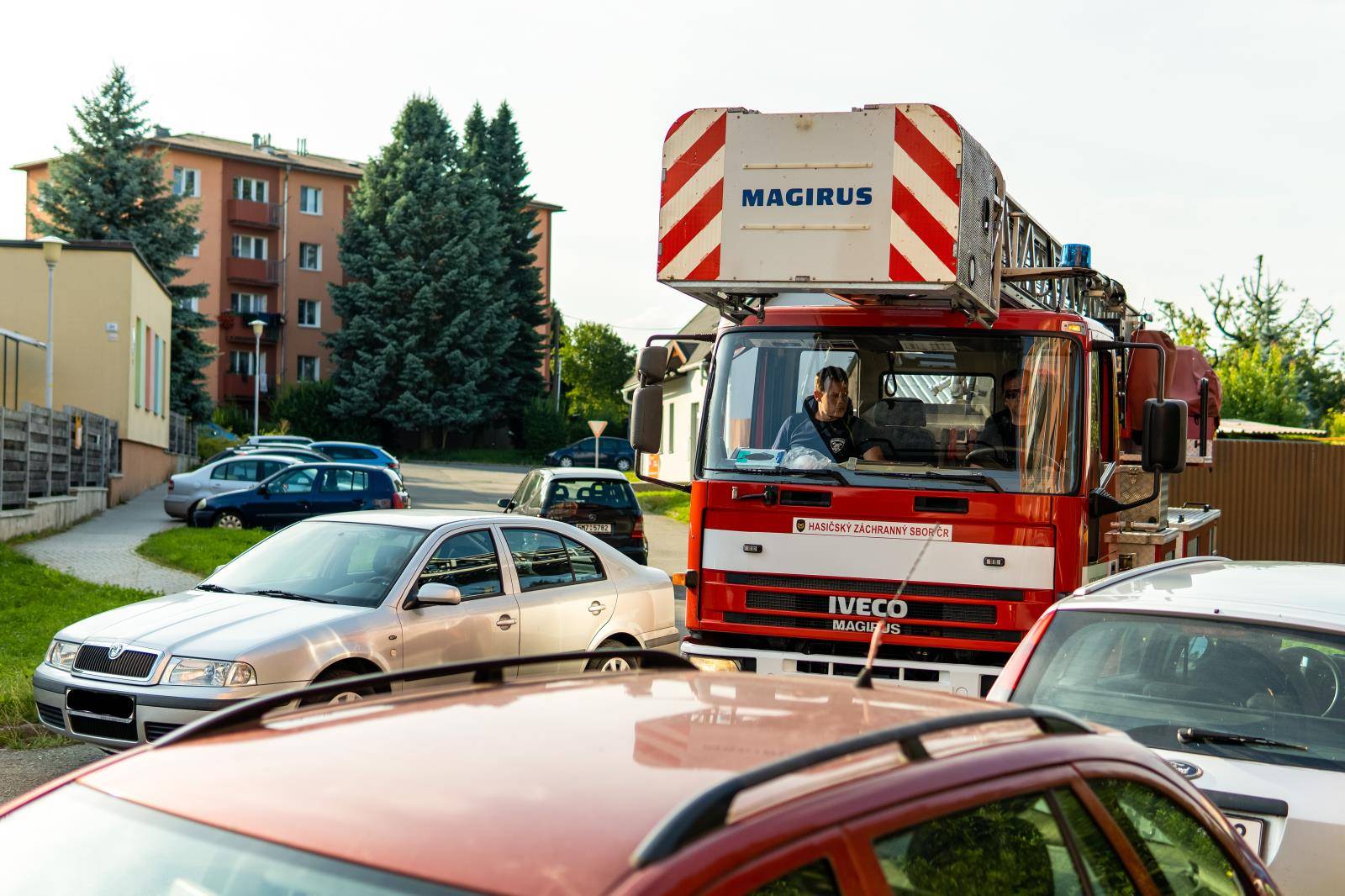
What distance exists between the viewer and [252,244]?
72.8 m

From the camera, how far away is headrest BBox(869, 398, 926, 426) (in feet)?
25.4

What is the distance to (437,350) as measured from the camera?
63.8 metres

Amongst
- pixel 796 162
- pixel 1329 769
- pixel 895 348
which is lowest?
pixel 1329 769

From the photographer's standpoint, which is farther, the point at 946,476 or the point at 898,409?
the point at 898,409

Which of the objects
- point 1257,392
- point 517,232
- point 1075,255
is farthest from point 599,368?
point 1075,255

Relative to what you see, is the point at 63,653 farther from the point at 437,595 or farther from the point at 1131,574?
the point at 1131,574

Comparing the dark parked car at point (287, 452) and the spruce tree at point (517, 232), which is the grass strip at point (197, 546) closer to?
the dark parked car at point (287, 452)

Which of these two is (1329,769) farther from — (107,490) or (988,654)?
(107,490)

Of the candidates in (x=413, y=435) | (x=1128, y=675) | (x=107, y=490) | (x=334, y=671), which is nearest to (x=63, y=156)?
(x=107, y=490)

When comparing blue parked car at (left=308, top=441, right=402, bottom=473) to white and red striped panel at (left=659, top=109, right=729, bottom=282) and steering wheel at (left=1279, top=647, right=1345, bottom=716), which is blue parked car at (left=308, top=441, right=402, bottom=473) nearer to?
white and red striped panel at (left=659, top=109, right=729, bottom=282)

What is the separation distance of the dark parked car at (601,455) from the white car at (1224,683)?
5159 cm

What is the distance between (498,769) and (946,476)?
19.0 ft

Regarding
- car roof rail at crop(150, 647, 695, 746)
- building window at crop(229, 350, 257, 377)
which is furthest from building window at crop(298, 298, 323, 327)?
car roof rail at crop(150, 647, 695, 746)

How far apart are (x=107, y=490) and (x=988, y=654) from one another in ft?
84.7
